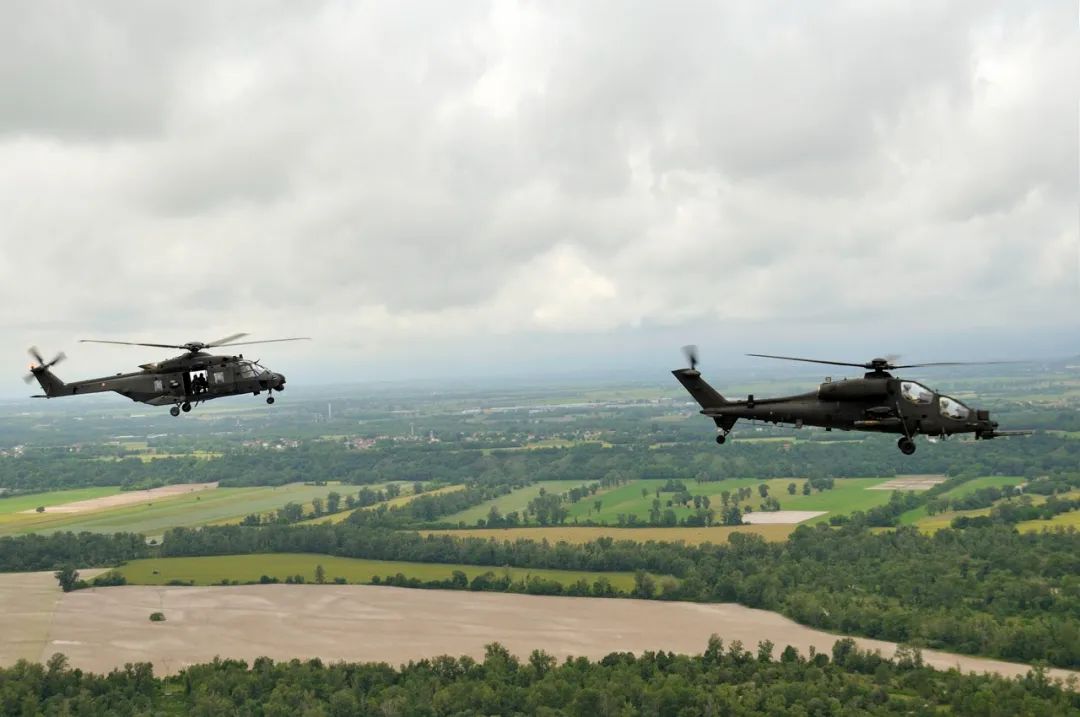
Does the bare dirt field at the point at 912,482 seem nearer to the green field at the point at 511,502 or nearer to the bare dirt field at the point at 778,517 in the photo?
the bare dirt field at the point at 778,517

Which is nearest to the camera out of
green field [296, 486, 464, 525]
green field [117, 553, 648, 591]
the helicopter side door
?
the helicopter side door

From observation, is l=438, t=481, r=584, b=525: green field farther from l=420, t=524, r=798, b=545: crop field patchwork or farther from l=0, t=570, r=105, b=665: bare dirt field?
l=0, t=570, r=105, b=665: bare dirt field

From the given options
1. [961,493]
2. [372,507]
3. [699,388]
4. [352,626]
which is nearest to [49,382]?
[699,388]

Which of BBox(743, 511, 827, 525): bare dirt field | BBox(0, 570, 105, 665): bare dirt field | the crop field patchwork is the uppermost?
BBox(743, 511, 827, 525): bare dirt field

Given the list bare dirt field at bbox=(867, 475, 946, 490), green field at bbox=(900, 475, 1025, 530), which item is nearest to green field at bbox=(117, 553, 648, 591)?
green field at bbox=(900, 475, 1025, 530)

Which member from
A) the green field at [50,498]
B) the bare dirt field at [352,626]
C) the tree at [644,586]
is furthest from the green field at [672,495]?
the green field at [50,498]

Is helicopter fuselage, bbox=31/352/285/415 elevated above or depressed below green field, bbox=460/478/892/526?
above

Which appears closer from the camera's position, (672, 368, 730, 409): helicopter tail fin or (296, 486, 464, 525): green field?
(672, 368, 730, 409): helicopter tail fin

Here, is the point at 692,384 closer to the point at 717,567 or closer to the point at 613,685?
the point at 613,685
